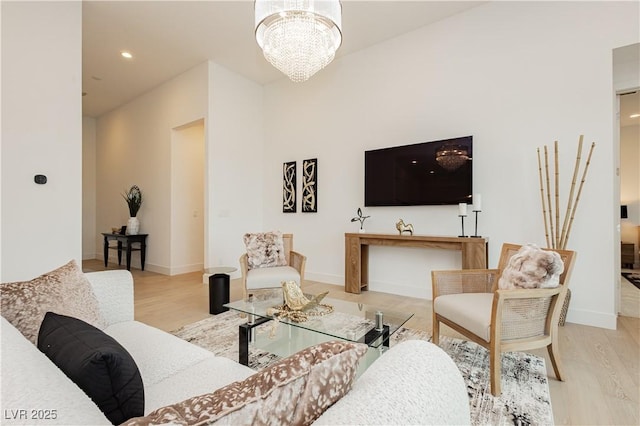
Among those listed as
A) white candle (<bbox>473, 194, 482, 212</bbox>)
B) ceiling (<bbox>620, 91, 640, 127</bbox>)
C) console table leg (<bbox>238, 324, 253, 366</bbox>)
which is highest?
ceiling (<bbox>620, 91, 640, 127</bbox>)

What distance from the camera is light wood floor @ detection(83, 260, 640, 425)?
1590 millimetres

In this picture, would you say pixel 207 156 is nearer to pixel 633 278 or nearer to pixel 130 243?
pixel 130 243

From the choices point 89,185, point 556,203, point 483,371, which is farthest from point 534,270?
point 89,185

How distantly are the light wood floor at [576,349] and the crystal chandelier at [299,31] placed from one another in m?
2.59

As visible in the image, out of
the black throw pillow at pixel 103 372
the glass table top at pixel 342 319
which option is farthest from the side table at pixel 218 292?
the black throw pillow at pixel 103 372

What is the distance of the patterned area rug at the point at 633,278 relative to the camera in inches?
171

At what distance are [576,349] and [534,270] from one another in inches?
44.1

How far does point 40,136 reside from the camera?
2840mm

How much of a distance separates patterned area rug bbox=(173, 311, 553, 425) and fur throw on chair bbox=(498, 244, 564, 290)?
574 mm

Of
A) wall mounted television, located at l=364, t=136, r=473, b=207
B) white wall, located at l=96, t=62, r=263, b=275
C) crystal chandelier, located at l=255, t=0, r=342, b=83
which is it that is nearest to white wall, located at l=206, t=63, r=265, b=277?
white wall, located at l=96, t=62, r=263, b=275

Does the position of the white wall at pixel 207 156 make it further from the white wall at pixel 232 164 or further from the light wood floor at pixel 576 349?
the light wood floor at pixel 576 349

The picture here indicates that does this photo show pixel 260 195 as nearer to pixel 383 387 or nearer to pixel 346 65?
pixel 346 65

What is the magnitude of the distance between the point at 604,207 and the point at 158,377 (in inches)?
147

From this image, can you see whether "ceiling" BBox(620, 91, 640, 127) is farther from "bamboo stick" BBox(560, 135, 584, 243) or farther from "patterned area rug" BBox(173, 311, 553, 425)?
"patterned area rug" BBox(173, 311, 553, 425)
